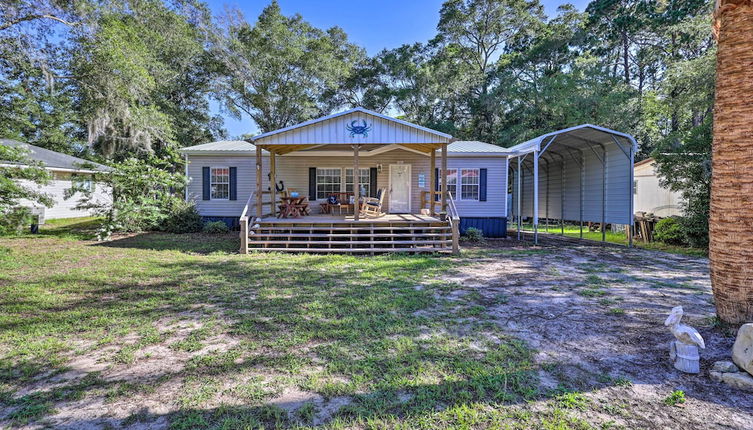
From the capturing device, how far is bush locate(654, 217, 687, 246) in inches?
406

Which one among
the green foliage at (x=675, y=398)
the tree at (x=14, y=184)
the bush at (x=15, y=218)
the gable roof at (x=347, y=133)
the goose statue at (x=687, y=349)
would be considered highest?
the gable roof at (x=347, y=133)

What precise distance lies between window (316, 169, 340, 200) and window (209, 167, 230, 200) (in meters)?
3.11

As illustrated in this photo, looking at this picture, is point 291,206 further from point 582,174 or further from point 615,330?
point 582,174

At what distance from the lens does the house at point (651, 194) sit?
1426 cm

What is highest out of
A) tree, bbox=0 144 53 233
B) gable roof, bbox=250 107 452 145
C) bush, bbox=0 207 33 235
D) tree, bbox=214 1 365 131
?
tree, bbox=214 1 365 131

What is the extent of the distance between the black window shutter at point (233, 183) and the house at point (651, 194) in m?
15.5

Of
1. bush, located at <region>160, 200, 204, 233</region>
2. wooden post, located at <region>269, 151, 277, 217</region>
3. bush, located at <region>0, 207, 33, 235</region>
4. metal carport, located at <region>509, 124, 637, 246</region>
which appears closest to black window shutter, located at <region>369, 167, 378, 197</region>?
wooden post, located at <region>269, 151, 277, 217</region>

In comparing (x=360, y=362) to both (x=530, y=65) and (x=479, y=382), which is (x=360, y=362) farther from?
(x=530, y=65)

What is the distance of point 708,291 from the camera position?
527cm

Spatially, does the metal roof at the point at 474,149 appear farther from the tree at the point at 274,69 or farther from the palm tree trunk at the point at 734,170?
the tree at the point at 274,69

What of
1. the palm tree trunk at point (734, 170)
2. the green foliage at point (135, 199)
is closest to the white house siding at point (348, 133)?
the green foliage at point (135, 199)

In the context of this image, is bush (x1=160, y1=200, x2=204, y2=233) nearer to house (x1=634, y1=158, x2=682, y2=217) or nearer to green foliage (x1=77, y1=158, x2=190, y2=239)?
green foliage (x1=77, y1=158, x2=190, y2=239)

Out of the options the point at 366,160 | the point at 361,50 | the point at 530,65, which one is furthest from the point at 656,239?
the point at 361,50

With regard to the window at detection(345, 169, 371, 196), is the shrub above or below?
below
